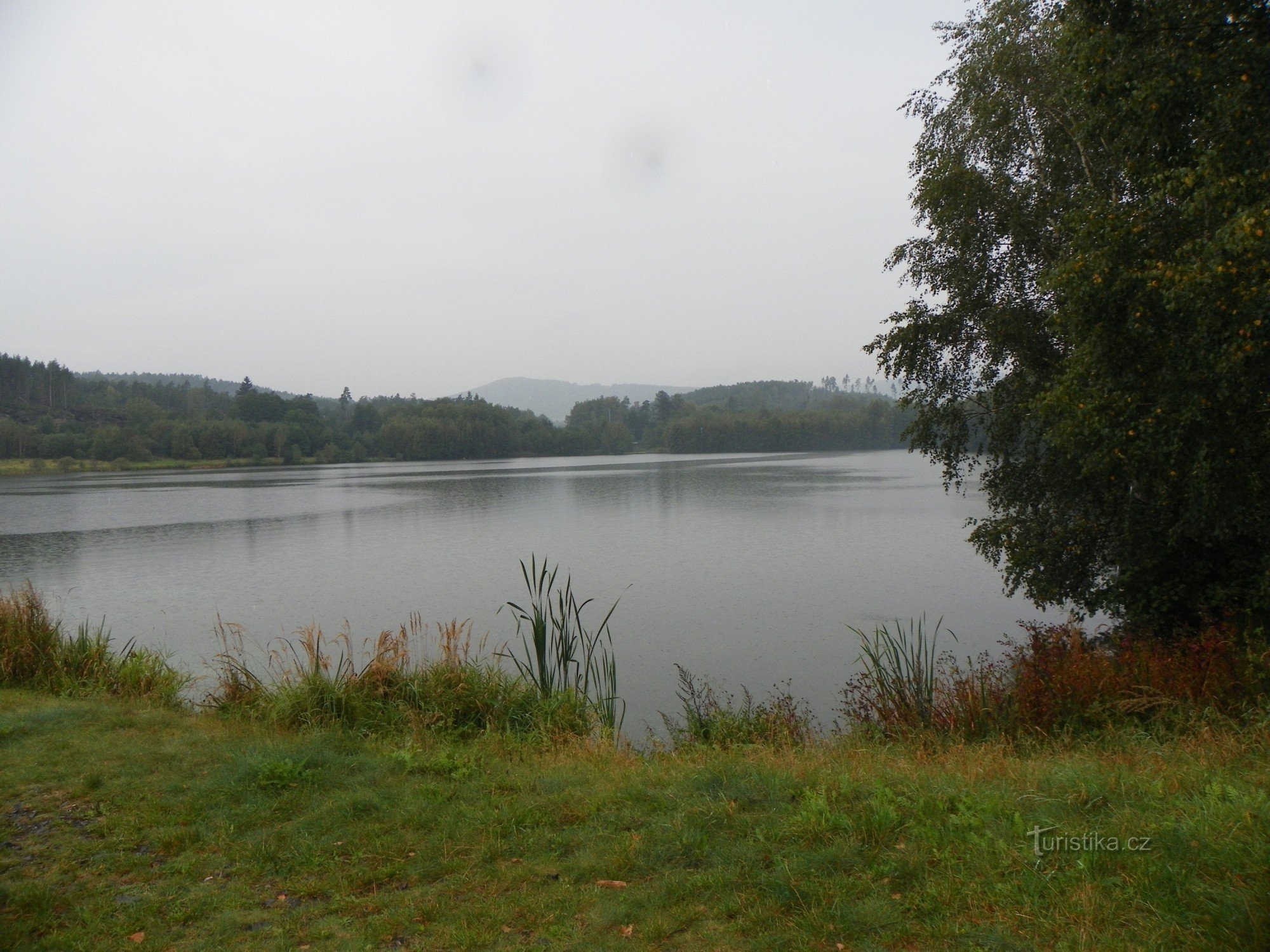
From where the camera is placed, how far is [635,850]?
12.9ft

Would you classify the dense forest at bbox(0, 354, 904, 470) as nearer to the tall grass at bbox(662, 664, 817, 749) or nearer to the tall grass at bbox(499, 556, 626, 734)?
the tall grass at bbox(499, 556, 626, 734)

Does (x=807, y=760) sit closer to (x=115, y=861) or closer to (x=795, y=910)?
(x=795, y=910)

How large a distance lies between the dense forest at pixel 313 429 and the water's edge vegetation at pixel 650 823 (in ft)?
322

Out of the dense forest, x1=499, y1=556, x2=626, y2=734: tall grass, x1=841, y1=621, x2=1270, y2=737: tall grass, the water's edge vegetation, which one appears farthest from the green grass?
the dense forest

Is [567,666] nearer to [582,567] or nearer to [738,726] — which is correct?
[738,726]

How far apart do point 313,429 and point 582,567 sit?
107m

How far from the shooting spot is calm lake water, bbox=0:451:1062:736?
13273 millimetres

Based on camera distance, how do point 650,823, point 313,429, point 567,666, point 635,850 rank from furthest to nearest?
point 313,429, point 567,666, point 650,823, point 635,850

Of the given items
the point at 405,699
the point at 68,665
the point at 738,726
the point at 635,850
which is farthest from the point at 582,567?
the point at 635,850

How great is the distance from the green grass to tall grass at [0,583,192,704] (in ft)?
9.39

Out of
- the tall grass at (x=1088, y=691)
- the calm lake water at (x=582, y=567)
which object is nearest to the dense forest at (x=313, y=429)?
the calm lake water at (x=582, y=567)

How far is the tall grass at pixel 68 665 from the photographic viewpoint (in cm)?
845

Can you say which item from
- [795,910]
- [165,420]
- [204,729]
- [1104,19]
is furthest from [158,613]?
[165,420]

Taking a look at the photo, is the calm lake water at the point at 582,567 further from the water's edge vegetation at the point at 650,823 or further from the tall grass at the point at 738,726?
the water's edge vegetation at the point at 650,823
